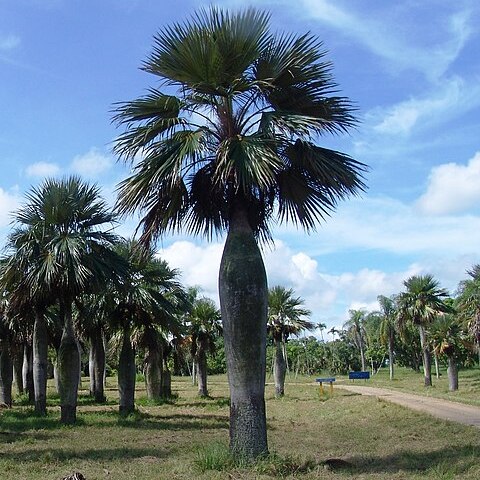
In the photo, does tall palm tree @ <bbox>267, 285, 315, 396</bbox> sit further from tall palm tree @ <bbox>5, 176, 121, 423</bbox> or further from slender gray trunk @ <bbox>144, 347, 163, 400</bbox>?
tall palm tree @ <bbox>5, 176, 121, 423</bbox>

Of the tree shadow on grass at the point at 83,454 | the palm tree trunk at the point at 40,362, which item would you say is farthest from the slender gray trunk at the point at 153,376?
the tree shadow on grass at the point at 83,454

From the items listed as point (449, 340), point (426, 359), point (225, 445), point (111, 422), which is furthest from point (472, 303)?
point (225, 445)

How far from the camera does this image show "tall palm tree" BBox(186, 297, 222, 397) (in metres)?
40.5

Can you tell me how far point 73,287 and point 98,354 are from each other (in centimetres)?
1384

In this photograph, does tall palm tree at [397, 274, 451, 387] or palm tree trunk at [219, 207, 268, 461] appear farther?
tall palm tree at [397, 274, 451, 387]

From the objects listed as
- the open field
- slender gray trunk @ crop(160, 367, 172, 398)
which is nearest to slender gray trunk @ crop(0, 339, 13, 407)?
slender gray trunk @ crop(160, 367, 172, 398)

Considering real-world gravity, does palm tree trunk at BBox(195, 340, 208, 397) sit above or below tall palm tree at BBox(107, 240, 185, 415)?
below

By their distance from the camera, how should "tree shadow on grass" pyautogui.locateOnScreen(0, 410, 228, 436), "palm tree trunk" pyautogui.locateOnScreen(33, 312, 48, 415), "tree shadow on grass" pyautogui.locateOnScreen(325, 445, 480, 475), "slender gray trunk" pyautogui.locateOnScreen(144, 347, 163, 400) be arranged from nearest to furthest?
1. "tree shadow on grass" pyautogui.locateOnScreen(325, 445, 480, 475)
2. "tree shadow on grass" pyautogui.locateOnScreen(0, 410, 228, 436)
3. "palm tree trunk" pyautogui.locateOnScreen(33, 312, 48, 415)
4. "slender gray trunk" pyautogui.locateOnScreen(144, 347, 163, 400)

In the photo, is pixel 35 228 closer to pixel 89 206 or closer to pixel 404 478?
pixel 89 206

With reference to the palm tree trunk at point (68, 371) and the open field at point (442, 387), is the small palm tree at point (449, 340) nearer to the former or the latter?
the open field at point (442, 387)

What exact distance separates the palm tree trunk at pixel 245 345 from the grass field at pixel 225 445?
0.41m

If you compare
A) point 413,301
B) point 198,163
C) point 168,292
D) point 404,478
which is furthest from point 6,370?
point 413,301

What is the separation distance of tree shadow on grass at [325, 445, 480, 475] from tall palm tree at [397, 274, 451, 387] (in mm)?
38712

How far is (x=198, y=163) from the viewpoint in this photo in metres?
11.7
